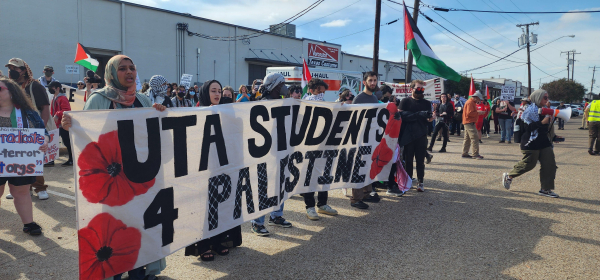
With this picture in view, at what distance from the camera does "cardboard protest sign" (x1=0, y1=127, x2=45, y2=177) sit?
3859 mm

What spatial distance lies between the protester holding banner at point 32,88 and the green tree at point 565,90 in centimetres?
7435

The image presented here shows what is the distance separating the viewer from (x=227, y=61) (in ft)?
108

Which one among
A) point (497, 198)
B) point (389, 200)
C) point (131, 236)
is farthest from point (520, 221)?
point (131, 236)

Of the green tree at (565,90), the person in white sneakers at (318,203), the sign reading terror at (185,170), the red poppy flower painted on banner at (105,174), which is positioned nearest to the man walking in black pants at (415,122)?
the person in white sneakers at (318,203)

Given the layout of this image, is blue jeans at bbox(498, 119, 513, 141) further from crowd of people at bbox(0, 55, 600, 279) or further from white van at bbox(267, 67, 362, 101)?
white van at bbox(267, 67, 362, 101)

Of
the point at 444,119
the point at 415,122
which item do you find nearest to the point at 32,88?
the point at 415,122

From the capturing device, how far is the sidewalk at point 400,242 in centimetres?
340

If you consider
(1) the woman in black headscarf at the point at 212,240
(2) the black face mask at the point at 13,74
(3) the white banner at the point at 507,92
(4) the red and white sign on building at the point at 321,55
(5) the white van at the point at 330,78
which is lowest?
(1) the woman in black headscarf at the point at 212,240

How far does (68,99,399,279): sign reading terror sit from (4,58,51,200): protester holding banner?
7.93ft

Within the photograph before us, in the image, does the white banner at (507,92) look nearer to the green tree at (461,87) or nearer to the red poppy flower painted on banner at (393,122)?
the red poppy flower painted on banner at (393,122)

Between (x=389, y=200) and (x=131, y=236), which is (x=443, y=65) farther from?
(x=131, y=236)

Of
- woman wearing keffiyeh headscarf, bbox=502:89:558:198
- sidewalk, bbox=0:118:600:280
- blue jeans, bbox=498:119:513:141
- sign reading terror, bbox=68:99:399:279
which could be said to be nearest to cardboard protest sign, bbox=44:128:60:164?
sidewalk, bbox=0:118:600:280

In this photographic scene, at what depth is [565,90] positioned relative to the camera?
211ft

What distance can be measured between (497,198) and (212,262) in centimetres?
468
